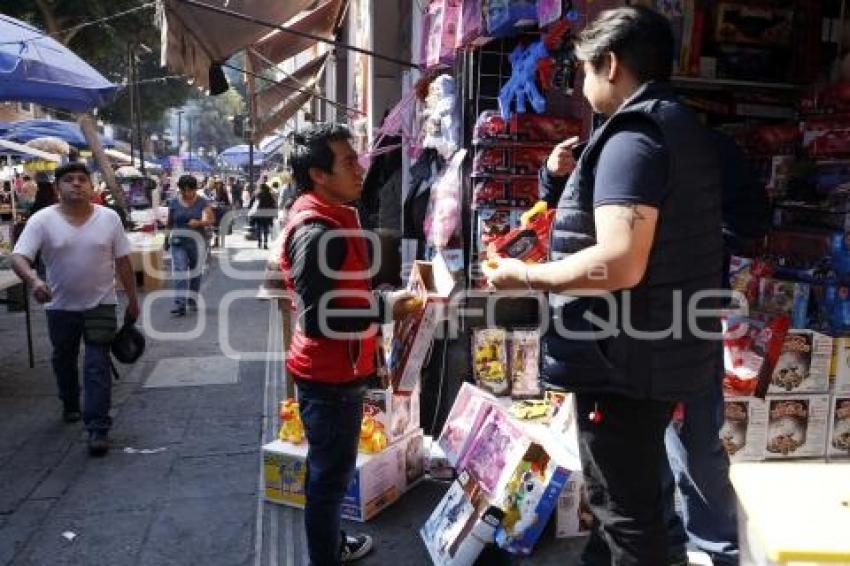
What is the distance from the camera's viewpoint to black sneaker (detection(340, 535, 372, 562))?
3223mm

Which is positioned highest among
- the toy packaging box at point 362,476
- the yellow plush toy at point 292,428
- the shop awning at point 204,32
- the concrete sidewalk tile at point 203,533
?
the shop awning at point 204,32

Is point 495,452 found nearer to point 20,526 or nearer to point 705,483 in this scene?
point 705,483

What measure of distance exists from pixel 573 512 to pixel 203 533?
1796 millimetres

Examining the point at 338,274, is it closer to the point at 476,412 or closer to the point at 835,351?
the point at 476,412

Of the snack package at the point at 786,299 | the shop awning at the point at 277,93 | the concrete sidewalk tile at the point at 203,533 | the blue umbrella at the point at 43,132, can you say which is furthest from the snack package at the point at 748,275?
the blue umbrella at the point at 43,132

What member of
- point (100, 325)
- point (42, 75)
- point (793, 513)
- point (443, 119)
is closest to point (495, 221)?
point (443, 119)

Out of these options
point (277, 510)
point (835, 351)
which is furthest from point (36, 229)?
point (835, 351)

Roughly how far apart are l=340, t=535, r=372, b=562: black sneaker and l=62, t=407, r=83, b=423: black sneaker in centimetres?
296

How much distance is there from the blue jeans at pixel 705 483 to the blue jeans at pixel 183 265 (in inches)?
307

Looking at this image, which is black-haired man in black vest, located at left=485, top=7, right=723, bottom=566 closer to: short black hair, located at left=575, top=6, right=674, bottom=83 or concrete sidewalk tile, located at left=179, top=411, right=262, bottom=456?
short black hair, located at left=575, top=6, right=674, bottom=83

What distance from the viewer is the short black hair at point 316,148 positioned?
2.69 m

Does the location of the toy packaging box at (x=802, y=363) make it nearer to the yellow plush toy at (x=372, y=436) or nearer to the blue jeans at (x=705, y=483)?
the blue jeans at (x=705, y=483)

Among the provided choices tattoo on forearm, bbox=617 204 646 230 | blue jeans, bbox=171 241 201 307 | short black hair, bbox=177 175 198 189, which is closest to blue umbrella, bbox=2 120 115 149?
short black hair, bbox=177 175 198 189

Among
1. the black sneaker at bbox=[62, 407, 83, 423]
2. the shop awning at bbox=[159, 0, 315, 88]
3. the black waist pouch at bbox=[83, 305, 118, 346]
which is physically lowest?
the black sneaker at bbox=[62, 407, 83, 423]
